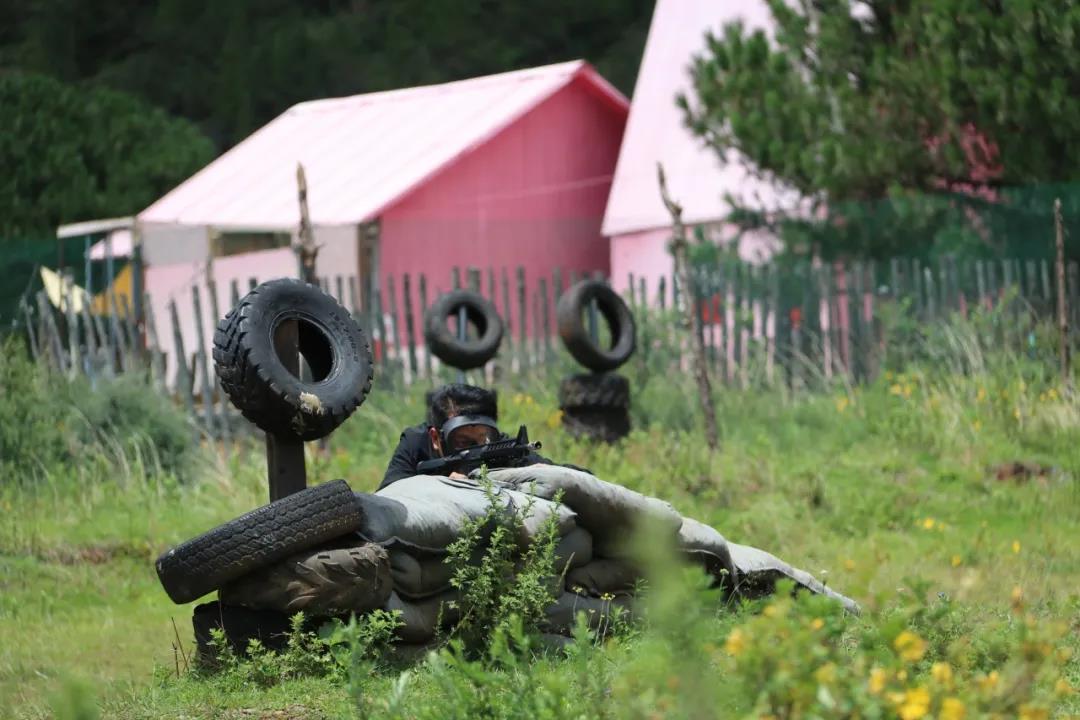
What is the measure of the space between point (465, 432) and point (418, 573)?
98cm

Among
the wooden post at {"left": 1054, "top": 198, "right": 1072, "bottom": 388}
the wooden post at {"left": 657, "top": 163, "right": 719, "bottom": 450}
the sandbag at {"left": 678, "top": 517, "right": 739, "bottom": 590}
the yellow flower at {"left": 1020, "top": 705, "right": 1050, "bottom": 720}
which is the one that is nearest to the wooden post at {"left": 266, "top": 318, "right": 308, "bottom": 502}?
the sandbag at {"left": 678, "top": 517, "right": 739, "bottom": 590}

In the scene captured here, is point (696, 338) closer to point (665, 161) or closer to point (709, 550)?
point (709, 550)

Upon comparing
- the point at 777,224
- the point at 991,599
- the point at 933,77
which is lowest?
the point at 991,599

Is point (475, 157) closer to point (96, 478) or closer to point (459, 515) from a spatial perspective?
point (96, 478)

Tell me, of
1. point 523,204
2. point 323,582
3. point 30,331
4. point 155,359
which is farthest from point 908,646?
point 523,204

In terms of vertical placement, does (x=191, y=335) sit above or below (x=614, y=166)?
below

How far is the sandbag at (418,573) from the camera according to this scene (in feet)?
18.7

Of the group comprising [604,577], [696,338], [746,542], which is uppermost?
[696,338]

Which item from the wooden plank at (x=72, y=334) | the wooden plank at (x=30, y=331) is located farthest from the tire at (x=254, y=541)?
the wooden plank at (x=30, y=331)

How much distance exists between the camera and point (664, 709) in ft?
12.1

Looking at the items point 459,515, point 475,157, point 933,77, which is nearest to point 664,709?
point 459,515

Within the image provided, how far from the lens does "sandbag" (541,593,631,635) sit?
19.4 ft

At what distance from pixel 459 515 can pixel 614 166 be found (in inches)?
804

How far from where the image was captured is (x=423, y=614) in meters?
5.71
